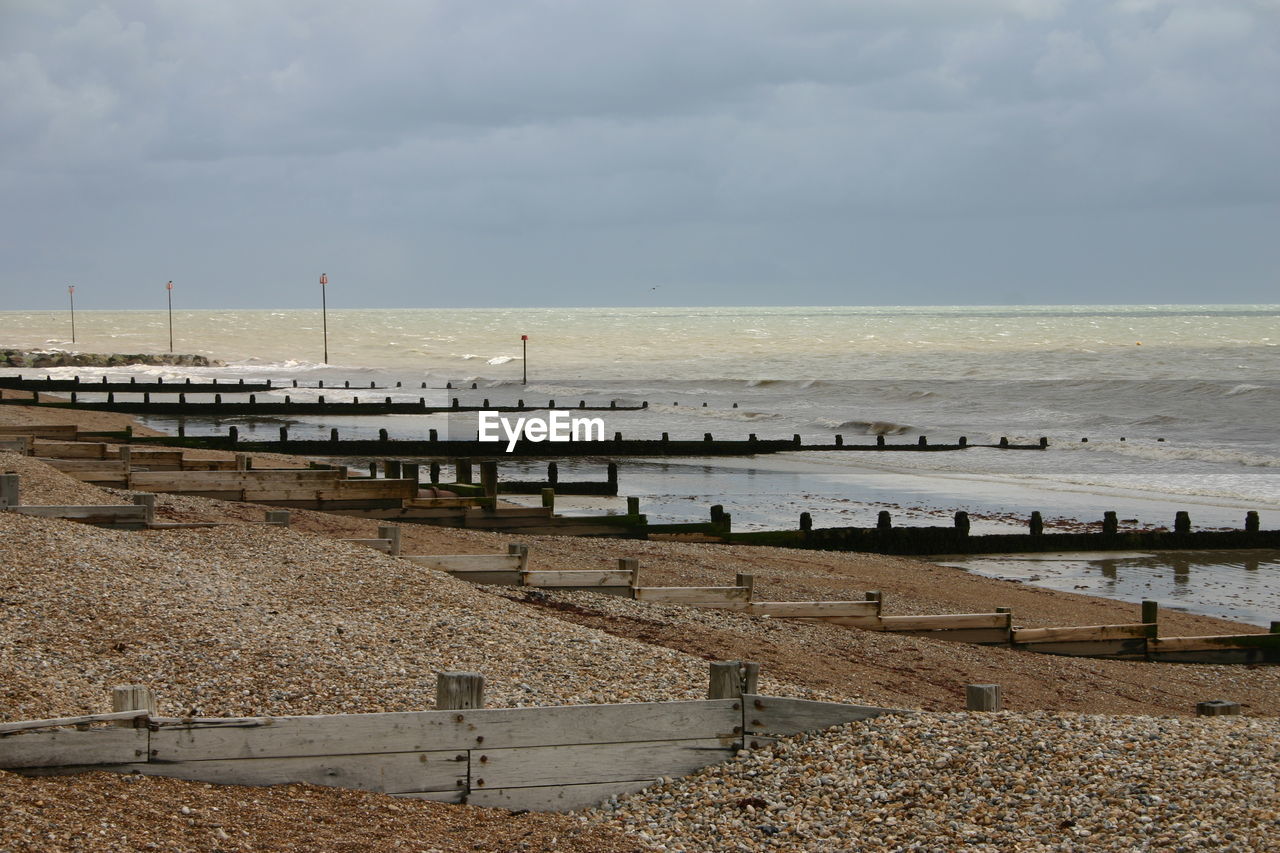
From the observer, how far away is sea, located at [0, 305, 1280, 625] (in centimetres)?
2694

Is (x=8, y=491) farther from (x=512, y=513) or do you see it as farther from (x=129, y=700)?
(x=129, y=700)

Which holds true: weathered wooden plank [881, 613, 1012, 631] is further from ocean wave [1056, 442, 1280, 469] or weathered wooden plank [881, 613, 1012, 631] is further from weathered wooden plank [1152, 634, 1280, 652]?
ocean wave [1056, 442, 1280, 469]

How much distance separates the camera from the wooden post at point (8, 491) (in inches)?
531

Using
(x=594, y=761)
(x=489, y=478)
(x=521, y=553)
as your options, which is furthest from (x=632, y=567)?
(x=489, y=478)

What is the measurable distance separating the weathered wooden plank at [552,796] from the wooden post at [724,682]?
2.05 feet

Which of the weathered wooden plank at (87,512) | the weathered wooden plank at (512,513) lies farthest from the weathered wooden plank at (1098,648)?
the weathered wooden plank at (87,512)

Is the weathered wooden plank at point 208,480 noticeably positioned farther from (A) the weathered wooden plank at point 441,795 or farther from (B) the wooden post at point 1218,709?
(B) the wooden post at point 1218,709

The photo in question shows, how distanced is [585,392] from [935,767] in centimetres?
7746

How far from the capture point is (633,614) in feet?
41.3

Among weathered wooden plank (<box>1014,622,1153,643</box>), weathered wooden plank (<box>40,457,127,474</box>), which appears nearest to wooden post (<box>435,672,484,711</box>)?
weathered wooden plank (<box>1014,622,1153,643</box>)

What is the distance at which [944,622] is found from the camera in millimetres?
13656

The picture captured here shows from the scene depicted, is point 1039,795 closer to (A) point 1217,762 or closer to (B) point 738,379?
(A) point 1217,762

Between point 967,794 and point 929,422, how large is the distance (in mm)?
58318

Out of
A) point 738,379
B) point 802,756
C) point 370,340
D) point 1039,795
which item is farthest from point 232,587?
point 370,340
